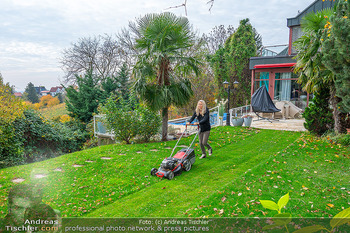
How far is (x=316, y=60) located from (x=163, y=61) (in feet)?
19.7

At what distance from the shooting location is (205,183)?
5793mm

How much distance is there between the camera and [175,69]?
1062 centimetres

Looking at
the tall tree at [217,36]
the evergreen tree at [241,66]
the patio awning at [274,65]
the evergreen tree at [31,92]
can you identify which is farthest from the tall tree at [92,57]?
the evergreen tree at [31,92]

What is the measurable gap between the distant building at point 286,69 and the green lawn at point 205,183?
29.8 feet

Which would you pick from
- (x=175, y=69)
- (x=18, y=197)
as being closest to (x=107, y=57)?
(x=175, y=69)

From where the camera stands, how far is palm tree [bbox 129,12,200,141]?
10047 mm

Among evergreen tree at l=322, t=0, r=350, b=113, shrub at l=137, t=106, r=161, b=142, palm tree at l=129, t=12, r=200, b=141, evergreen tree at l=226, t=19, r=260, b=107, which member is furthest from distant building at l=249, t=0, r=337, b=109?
shrub at l=137, t=106, r=161, b=142

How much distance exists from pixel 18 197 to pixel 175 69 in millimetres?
9375

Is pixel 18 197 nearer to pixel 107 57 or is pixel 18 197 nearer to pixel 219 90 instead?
pixel 219 90

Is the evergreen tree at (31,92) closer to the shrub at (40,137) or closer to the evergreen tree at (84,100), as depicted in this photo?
the evergreen tree at (84,100)

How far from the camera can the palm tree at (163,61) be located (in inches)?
396

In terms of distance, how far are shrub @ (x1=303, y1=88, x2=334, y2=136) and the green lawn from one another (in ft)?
4.93

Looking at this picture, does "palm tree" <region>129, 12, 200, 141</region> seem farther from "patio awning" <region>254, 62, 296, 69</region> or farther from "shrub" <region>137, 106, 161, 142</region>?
"patio awning" <region>254, 62, 296, 69</region>

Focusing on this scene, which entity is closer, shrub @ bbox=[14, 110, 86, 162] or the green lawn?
the green lawn
